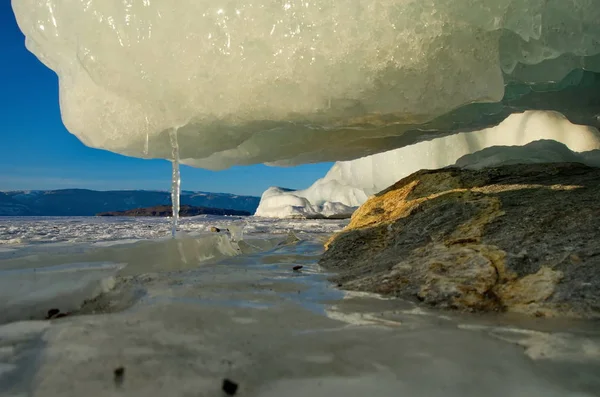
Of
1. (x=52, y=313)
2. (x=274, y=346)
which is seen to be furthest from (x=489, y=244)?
(x=52, y=313)

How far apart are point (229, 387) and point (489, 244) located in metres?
1.67

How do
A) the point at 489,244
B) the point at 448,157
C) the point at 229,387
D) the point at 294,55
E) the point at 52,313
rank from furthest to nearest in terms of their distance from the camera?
the point at 448,157
the point at 294,55
the point at 489,244
the point at 52,313
the point at 229,387

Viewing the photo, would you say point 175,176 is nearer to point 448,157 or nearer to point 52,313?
point 52,313

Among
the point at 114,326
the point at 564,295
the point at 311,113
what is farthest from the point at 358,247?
the point at 114,326

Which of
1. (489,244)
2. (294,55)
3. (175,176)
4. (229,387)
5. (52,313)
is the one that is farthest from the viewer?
(175,176)

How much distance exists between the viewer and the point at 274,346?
4.05ft

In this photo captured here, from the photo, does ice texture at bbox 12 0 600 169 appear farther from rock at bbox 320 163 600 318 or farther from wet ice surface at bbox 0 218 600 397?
wet ice surface at bbox 0 218 600 397

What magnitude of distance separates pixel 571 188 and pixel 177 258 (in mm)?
3017

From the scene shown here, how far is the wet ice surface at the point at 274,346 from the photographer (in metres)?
0.98

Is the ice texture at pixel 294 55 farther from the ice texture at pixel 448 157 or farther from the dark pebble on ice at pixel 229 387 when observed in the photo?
the dark pebble on ice at pixel 229 387

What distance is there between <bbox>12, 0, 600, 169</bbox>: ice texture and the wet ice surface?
1.26 m

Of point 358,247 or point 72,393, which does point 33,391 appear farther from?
point 358,247

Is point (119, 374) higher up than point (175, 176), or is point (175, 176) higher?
point (175, 176)

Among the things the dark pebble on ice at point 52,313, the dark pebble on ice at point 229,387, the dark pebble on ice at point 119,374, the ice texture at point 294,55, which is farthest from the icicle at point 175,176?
the dark pebble on ice at point 229,387
